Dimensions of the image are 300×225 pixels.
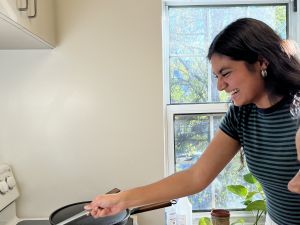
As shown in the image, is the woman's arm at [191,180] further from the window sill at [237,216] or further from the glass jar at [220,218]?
the window sill at [237,216]

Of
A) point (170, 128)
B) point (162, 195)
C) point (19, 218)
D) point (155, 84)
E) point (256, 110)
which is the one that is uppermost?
point (155, 84)

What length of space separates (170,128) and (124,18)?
22.0 inches

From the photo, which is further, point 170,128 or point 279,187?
point 170,128

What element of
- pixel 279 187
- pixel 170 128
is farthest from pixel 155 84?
pixel 279 187

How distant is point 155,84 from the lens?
150 centimetres

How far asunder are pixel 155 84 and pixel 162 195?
53 centimetres

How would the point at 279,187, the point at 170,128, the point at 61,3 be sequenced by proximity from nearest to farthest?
the point at 279,187, the point at 61,3, the point at 170,128

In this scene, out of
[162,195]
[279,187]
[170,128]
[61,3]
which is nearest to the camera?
[279,187]

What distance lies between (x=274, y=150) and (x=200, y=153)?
768 mm

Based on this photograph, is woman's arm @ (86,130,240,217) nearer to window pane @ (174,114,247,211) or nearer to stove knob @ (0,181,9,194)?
stove knob @ (0,181,9,194)

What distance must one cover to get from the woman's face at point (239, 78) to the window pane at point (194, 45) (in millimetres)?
773

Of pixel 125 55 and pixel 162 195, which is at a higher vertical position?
pixel 125 55

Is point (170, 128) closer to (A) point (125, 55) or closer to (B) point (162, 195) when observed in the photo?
(A) point (125, 55)

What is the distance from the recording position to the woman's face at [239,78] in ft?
3.15
